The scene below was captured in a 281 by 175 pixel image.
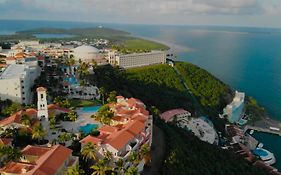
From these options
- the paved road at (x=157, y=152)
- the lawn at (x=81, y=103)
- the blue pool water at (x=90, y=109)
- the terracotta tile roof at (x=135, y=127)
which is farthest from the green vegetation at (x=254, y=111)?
the terracotta tile roof at (x=135, y=127)

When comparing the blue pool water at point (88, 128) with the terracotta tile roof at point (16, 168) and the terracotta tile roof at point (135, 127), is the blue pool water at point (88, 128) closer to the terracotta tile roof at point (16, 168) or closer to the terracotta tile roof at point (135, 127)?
the terracotta tile roof at point (135, 127)

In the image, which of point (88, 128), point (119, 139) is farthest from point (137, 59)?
point (119, 139)

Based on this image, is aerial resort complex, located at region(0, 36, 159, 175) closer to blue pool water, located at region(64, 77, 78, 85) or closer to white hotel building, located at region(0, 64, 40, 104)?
white hotel building, located at region(0, 64, 40, 104)

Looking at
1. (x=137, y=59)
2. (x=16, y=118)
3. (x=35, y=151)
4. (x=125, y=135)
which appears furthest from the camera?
(x=137, y=59)

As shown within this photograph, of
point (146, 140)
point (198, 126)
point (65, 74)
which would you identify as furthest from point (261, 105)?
point (146, 140)

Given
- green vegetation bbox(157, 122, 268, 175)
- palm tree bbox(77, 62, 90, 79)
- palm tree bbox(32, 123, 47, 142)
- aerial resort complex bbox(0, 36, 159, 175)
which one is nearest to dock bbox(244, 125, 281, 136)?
green vegetation bbox(157, 122, 268, 175)

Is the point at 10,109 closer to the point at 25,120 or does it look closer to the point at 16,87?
the point at 16,87
